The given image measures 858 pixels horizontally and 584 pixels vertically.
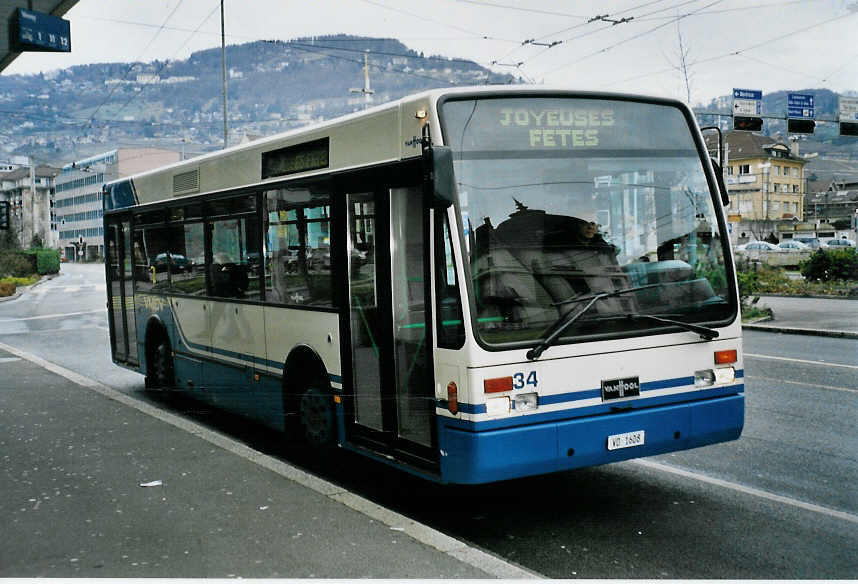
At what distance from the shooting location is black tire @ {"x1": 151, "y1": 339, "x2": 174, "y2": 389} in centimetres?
1127

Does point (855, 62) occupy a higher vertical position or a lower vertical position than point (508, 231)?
higher

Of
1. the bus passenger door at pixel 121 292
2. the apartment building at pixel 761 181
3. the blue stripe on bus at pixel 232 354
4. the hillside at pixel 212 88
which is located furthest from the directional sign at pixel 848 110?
the apartment building at pixel 761 181

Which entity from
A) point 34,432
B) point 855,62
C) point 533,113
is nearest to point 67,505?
point 34,432

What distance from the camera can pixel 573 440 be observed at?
5.75 metres

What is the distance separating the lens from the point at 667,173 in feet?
20.7

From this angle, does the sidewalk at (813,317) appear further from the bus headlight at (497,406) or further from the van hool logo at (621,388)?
the bus headlight at (497,406)

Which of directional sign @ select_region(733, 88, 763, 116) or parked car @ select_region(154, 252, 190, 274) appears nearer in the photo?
parked car @ select_region(154, 252, 190, 274)

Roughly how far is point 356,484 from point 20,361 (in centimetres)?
1018

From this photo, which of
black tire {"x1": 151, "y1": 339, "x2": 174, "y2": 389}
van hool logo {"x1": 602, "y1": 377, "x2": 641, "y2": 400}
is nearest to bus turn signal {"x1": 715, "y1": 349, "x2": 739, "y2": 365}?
van hool logo {"x1": 602, "y1": 377, "x2": 641, "y2": 400}

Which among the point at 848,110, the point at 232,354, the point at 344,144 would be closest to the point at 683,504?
the point at 344,144

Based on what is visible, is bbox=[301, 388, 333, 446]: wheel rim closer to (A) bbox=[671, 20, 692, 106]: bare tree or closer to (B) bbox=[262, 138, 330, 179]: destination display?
(B) bbox=[262, 138, 330, 179]: destination display

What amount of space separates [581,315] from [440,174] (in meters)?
1.30

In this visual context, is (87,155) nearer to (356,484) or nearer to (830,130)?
(830,130)

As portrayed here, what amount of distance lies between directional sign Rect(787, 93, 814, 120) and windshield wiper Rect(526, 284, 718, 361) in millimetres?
21208
